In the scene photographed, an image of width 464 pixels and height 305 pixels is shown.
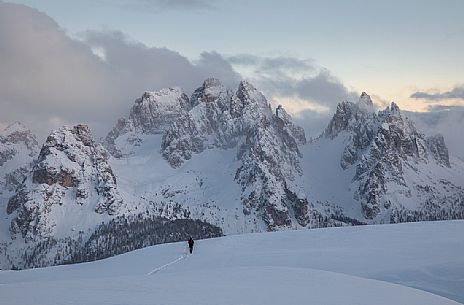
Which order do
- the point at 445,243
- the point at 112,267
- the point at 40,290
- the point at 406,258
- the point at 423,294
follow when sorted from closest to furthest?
the point at 40,290 → the point at 423,294 → the point at 406,258 → the point at 445,243 → the point at 112,267

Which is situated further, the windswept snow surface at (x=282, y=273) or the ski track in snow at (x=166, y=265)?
the ski track in snow at (x=166, y=265)

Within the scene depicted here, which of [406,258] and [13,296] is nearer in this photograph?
[13,296]

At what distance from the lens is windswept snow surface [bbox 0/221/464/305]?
1519 cm

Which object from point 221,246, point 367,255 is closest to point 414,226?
point 367,255

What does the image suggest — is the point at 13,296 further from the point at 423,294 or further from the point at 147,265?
the point at 147,265

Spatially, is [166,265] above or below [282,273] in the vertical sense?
below

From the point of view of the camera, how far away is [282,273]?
2120 cm

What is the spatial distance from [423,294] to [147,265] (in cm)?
2059

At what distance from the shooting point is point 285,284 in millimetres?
18312

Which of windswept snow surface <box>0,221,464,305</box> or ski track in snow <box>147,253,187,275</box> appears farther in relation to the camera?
ski track in snow <box>147,253,187,275</box>

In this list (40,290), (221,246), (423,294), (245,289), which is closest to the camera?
(40,290)

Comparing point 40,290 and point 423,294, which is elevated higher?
point 40,290

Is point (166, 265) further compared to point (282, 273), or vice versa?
point (166, 265)

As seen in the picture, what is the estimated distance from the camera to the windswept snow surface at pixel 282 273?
15188mm
